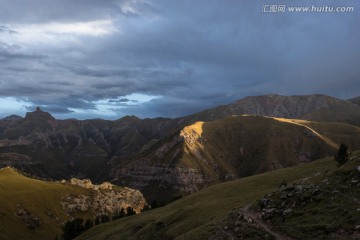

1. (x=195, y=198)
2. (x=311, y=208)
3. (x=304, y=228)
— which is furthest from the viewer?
(x=195, y=198)

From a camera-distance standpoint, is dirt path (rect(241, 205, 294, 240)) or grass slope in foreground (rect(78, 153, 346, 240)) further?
grass slope in foreground (rect(78, 153, 346, 240))

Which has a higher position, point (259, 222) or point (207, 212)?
point (259, 222)

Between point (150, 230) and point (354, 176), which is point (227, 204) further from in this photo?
point (354, 176)

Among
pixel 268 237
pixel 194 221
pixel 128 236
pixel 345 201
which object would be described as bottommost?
pixel 128 236

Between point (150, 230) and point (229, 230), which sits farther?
point (150, 230)

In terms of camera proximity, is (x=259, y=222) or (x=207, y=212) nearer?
(x=259, y=222)

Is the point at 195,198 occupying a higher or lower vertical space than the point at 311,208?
lower

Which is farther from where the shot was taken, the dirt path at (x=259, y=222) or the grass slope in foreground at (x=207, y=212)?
the grass slope in foreground at (x=207, y=212)

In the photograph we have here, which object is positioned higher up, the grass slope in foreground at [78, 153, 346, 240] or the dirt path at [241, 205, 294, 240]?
the dirt path at [241, 205, 294, 240]

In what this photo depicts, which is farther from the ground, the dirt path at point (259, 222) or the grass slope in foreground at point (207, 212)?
the dirt path at point (259, 222)

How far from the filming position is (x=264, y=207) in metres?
54.5

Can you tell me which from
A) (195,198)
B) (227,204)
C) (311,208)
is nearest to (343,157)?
(227,204)

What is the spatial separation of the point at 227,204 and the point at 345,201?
118 feet

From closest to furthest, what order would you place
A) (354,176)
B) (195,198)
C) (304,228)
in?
(304,228) → (354,176) → (195,198)
